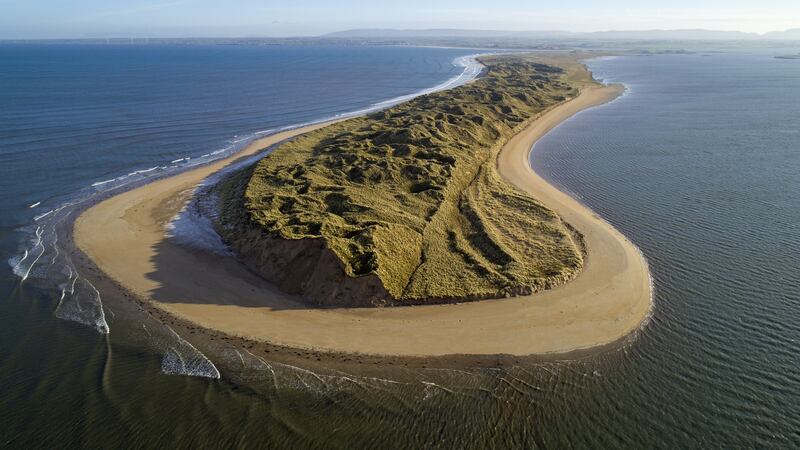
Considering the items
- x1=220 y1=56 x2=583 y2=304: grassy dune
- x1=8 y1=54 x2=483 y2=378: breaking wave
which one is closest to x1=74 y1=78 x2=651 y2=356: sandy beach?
x1=220 y1=56 x2=583 y2=304: grassy dune

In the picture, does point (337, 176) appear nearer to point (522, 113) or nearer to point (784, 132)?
point (522, 113)

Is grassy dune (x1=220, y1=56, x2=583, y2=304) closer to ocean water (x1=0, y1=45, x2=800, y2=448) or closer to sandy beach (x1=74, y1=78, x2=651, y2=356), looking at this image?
sandy beach (x1=74, y1=78, x2=651, y2=356)

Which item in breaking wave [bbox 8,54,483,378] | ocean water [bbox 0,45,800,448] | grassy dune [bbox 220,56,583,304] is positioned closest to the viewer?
ocean water [bbox 0,45,800,448]

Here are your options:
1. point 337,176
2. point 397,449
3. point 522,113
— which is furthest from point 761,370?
point 522,113

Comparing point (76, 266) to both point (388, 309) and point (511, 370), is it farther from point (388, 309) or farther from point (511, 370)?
point (511, 370)

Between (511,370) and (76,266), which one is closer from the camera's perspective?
(511,370)

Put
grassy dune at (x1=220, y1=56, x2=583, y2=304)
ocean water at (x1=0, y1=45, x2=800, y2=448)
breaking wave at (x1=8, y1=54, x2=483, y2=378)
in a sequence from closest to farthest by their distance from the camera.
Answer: ocean water at (x1=0, y1=45, x2=800, y2=448)
breaking wave at (x1=8, y1=54, x2=483, y2=378)
grassy dune at (x1=220, y1=56, x2=583, y2=304)

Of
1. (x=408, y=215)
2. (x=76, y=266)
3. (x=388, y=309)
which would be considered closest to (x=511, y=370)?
(x=388, y=309)
